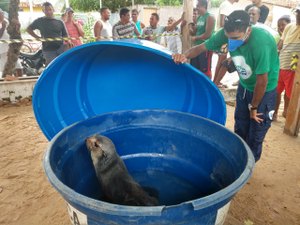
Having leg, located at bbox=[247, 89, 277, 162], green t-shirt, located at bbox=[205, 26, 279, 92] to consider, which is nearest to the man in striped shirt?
green t-shirt, located at bbox=[205, 26, 279, 92]

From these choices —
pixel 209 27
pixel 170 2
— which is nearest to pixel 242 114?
pixel 209 27

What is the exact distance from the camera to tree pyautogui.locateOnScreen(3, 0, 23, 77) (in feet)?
22.7

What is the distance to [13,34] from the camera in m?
7.00

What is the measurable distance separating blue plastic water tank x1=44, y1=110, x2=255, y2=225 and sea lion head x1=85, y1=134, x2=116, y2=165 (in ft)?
0.41

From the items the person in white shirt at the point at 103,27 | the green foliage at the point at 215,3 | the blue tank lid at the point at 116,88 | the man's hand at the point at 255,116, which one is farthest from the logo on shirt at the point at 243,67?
the green foliage at the point at 215,3

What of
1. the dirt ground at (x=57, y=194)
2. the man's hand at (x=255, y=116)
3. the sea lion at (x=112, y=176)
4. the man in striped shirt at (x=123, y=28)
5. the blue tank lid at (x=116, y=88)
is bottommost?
the dirt ground at (x=57, y=194)

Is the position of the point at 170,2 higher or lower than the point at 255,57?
higher

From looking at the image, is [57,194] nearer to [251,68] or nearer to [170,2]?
[251,68]

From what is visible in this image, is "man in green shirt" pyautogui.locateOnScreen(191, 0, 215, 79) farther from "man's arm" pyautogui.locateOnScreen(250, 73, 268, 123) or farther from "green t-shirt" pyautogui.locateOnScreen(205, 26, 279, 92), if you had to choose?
"man's arm" pyautogui.locateOnScreen(250, 73, 268, 123)

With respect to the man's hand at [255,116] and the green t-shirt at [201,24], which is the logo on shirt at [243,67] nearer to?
the man's hand at [255,116]

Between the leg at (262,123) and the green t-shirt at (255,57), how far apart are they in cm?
12

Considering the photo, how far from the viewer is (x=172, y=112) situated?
95.0 inches

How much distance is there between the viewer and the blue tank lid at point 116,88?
2469mm

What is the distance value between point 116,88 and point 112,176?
1004 mm
